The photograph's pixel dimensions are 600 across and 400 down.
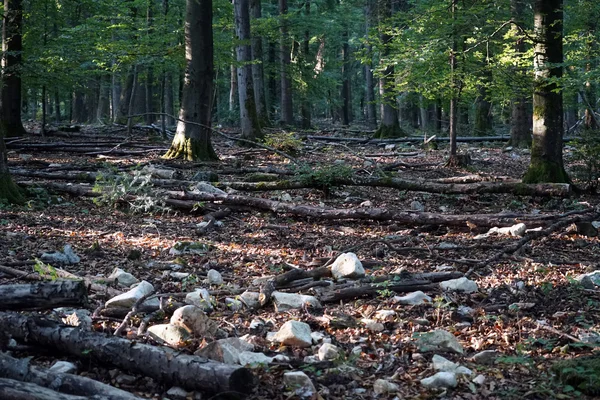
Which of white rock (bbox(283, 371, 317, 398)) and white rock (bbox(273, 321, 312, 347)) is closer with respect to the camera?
white rock (bbox(283, 371, 317, 398))

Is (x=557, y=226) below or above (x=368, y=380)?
above

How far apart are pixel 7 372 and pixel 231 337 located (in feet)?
5.16

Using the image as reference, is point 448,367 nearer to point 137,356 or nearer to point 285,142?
point 137,356

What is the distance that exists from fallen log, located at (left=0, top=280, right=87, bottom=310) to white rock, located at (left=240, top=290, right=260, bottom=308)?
151 cm

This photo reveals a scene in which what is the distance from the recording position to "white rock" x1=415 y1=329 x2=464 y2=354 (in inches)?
155

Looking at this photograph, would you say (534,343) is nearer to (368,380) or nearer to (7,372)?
(368,380)

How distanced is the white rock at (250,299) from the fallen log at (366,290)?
57 cm

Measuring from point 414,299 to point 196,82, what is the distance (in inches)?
374

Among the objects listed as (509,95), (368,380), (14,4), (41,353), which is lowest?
(368,380)

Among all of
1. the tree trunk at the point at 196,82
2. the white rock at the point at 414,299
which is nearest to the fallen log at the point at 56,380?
the white rock at the point at 414,299

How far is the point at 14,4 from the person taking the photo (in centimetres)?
1559

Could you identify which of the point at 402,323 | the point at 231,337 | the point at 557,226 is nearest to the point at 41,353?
the point at 231,337

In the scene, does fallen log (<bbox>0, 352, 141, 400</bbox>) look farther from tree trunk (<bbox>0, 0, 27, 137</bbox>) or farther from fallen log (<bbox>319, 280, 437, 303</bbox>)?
tree trunk (<bbox>0, 0, 27, 137</bbox>)

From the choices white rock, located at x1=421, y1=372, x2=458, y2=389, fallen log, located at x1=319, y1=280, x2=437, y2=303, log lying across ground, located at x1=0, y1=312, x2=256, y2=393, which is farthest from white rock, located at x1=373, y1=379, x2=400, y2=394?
fallen log, located at x1=319, y1=280, x2=437, y2=303
